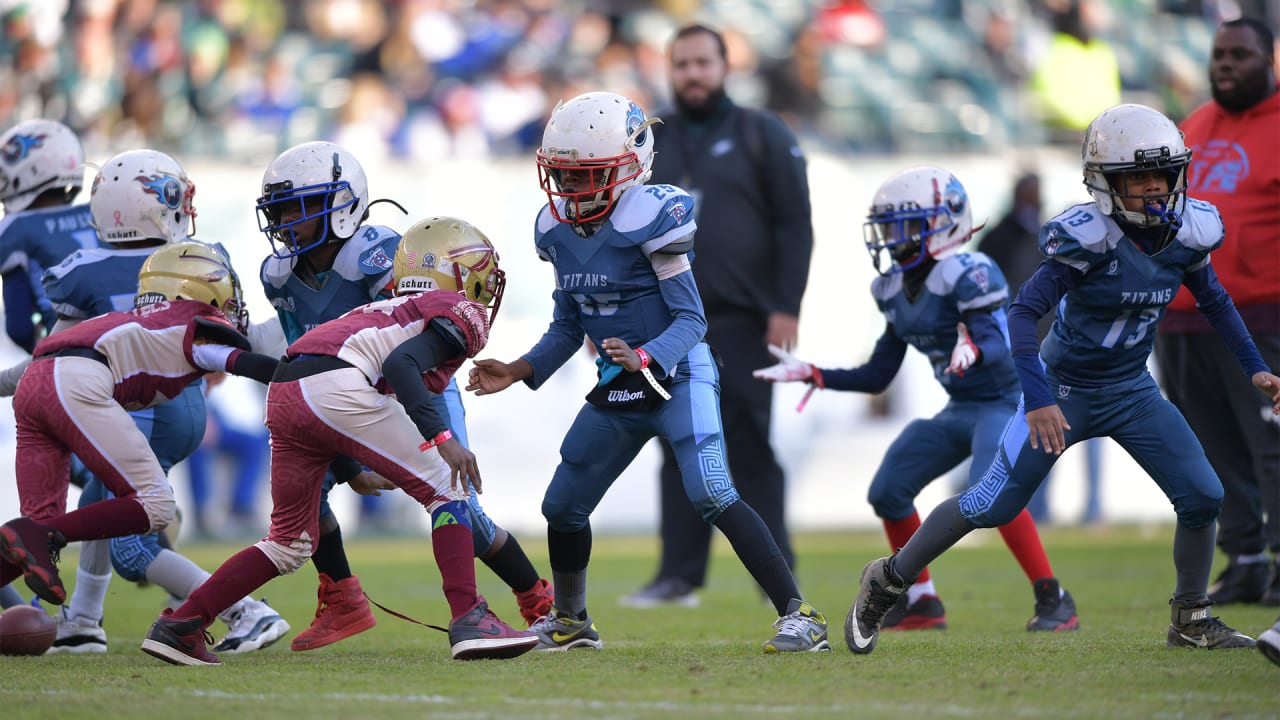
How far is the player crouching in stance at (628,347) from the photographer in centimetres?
512

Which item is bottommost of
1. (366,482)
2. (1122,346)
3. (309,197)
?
(366,482)

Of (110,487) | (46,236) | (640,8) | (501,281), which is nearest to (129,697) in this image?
(110,487)

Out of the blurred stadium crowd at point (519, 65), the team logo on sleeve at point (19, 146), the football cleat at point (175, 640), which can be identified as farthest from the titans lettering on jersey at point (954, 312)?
the blurred stadium crowd at point (519, 65)

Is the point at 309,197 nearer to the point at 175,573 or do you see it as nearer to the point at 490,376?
the point at 490,376

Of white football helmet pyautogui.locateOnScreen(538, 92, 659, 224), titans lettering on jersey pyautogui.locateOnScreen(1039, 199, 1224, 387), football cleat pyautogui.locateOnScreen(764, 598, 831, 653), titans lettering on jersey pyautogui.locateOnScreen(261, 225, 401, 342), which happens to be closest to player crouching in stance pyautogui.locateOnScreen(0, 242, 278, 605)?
titans lettering on jersey pyautogui.locateOnScreen(261, 225, 401, 342)

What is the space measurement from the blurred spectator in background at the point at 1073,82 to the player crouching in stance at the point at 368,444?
1127 centimetres

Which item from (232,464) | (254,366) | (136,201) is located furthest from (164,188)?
(232,464)

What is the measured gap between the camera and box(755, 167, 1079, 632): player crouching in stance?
6059 mm

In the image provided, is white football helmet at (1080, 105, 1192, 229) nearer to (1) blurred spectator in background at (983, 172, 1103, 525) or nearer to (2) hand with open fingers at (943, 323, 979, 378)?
(2) hand with open fingers at (943, 323, 979, 378)

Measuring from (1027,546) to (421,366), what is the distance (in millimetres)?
2581

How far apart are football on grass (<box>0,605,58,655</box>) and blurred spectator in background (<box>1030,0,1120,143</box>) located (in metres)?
11.7

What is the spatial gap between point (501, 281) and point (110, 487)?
1.46 metres

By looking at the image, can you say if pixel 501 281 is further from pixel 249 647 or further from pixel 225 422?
pixel 225 422

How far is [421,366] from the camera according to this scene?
483 centimetres
